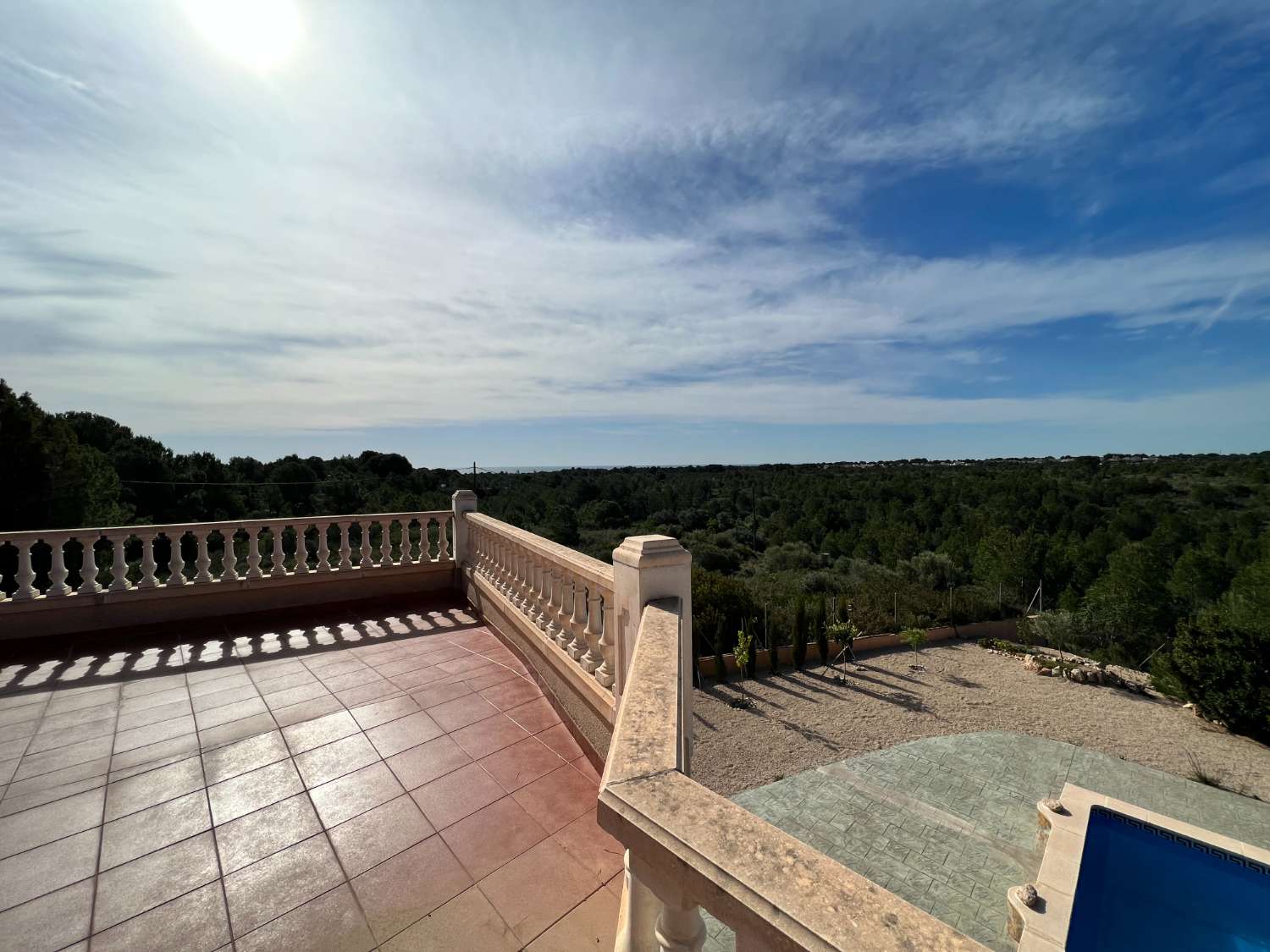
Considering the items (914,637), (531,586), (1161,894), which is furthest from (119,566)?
(914,637)

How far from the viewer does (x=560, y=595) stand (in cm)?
353

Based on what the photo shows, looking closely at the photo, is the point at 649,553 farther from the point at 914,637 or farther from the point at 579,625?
the point at 914,637

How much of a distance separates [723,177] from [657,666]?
6667 millimetres

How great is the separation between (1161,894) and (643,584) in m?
10.1

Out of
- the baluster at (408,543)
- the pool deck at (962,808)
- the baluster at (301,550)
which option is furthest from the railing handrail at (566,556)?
the pool deck at (962,808)

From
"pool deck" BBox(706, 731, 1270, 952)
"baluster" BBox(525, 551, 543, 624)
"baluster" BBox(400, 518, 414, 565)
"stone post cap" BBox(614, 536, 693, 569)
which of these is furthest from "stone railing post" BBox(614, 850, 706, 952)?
"pool deck" BBox(706, 731, 1270, 952)

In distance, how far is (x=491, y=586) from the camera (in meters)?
5.06

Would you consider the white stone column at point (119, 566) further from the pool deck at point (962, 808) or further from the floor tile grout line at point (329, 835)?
the pool deck at point (962, 808)

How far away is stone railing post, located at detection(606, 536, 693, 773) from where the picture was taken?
7.43ft

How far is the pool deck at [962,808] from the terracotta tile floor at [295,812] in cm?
611

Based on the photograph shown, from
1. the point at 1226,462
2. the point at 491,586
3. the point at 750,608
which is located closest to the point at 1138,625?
the point at 750,608

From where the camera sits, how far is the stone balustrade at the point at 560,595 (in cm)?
286

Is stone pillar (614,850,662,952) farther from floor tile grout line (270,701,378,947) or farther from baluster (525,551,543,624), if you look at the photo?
baluster (525,551,543,624)

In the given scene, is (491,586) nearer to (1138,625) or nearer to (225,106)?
(225,106)
